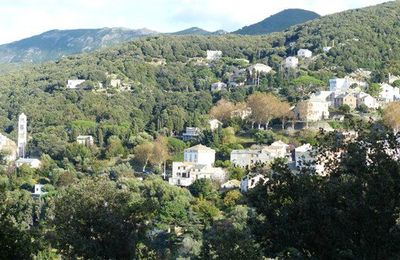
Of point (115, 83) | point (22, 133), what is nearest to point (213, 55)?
point (115, 83)

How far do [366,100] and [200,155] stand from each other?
23.0 meters

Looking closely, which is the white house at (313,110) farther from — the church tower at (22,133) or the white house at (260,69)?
the church tower at (22,133)

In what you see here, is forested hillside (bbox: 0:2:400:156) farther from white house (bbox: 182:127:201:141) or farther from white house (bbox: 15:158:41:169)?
white house (bbox: 15:158:41:169)

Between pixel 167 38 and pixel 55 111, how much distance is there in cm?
4662

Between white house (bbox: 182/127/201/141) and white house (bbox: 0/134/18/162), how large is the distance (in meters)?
18.1

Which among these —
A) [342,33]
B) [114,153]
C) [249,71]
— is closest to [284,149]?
[114,153]

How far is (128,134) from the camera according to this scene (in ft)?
218

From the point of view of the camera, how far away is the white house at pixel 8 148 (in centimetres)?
6319

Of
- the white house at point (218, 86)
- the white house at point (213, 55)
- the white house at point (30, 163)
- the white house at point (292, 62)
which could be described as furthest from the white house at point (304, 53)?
the white house at point (30, 163)

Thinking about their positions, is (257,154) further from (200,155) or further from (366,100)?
(366,100)

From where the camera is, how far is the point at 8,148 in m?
→ 65.8

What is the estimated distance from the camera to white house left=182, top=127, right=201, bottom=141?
220 feet

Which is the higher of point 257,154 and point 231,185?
point 257,154

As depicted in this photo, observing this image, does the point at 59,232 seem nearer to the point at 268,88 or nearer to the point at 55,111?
the point at 55,111
